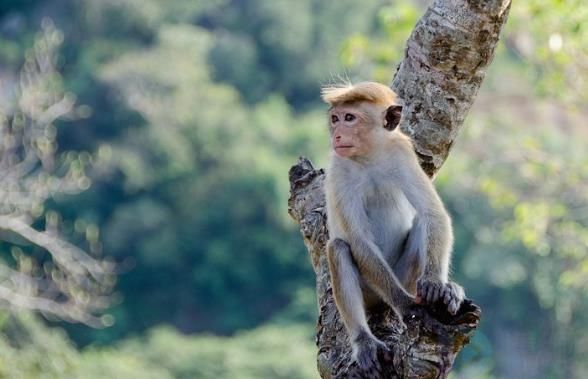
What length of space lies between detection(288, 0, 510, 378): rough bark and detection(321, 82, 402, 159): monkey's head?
0.56ft

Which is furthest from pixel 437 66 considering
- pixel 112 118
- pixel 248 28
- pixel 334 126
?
pixel 248 28

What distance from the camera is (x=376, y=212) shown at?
8.21 meters

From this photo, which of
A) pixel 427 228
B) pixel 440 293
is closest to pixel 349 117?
pixel 427 228

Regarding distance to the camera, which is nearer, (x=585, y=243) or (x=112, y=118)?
(x=585, y=243)

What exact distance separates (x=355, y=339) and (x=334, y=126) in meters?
1.66

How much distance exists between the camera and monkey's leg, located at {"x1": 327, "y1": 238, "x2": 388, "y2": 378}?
6.90 meters

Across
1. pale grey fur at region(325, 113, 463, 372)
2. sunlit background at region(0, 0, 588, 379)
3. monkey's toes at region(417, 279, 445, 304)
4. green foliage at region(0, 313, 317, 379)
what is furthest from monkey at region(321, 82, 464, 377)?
green foliage at region(0, 313, 317, 379)

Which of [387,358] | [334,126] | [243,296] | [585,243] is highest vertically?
[243,296]

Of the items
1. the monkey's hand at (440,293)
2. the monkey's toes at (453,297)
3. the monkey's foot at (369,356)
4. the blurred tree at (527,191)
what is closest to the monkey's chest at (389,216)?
the monkey's hand at (440,293)

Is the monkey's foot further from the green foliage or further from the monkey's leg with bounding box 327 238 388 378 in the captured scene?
the green foliage

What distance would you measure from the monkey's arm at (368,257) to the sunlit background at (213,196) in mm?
17532

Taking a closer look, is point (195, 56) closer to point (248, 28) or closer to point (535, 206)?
point (248, 28)

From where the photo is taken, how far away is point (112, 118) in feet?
232

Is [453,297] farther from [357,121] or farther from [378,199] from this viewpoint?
[357,121]
